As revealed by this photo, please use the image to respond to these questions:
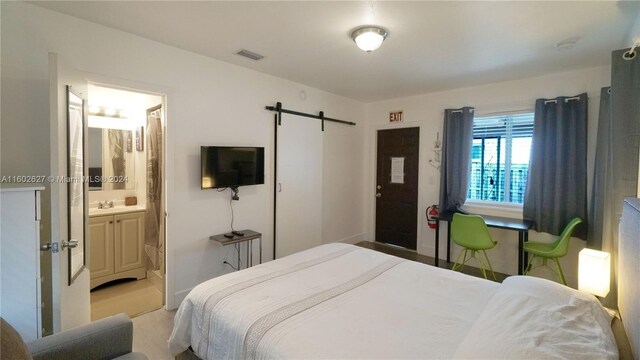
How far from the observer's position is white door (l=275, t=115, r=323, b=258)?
12.4 ft

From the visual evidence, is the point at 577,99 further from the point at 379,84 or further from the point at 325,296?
the point at 325,296

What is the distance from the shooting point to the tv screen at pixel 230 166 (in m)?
2.92

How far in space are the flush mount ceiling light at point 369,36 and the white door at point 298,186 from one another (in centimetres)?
166

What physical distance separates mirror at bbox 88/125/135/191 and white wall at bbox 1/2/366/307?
151 centimetres

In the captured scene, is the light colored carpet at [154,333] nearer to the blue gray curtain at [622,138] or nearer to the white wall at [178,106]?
the white wall at [178,106]

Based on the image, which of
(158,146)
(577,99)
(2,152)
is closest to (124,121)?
(158,146)

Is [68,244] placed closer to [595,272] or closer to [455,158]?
[595,272]

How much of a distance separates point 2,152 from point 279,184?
2430 millimetres

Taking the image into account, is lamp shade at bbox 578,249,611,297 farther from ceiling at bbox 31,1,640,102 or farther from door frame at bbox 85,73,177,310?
door frame at bbox 85,73,177,310

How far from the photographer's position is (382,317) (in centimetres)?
151

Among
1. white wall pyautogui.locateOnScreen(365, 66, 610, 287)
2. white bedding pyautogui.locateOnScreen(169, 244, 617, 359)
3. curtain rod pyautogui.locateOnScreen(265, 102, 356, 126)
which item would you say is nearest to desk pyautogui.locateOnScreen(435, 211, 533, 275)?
white wall pyautogui.locateOnScreen(365, 66, 610, 287)

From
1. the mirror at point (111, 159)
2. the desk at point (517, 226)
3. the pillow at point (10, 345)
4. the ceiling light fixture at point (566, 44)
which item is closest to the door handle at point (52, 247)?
the pillow at point (10, 345)

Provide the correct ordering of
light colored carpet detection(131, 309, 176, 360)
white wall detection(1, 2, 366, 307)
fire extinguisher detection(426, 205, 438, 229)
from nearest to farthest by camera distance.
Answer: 1. white wall detection(1, 2, 366, 307)
2. light colored carpet detection(131, 309, 176, 360)
3. fire extinguisher detection(426, 205, 438, 229)

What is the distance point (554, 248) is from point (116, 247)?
15.6ft
